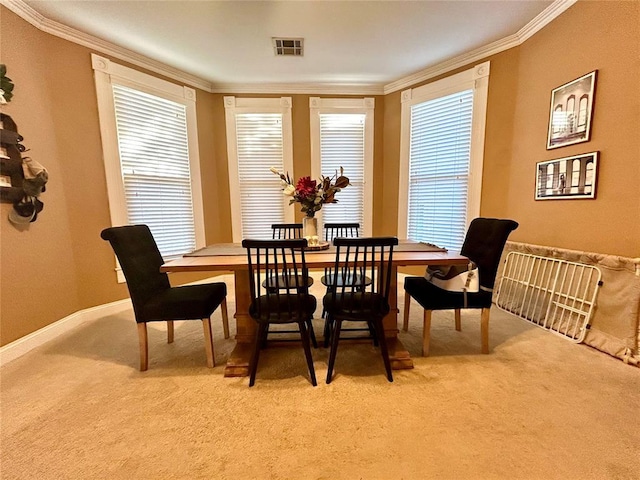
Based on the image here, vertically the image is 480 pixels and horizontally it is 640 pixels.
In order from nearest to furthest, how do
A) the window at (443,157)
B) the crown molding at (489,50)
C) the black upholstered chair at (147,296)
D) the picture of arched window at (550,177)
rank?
the black upholstered chair at (147,296)
the crown molding at (489,50)
the picture of arched window at (550,177)
the window at (443,157)

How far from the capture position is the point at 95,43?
2670mm

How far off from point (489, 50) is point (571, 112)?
1.23 meters

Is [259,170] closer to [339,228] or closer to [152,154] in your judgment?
[152,154]

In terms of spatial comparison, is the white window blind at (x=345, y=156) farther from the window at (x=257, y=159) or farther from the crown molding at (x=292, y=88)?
the window at (x=257, y=159)

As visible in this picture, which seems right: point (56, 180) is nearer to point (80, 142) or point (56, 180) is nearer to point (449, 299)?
point (80, 142)

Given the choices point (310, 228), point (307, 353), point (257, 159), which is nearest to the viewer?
point (307, 353)

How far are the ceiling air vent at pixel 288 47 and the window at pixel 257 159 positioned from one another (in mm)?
860

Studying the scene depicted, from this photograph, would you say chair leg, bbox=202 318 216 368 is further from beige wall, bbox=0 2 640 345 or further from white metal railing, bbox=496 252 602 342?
white metal railing, bbox=496 252 602 342

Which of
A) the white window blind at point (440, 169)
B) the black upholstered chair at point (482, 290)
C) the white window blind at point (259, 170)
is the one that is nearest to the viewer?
the black upholstered chair at point (482, 290)

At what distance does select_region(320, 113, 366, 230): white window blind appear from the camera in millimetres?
4008

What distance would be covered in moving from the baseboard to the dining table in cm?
144

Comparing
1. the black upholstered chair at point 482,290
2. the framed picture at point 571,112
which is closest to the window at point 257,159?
the black upholstered chair at point 482,290

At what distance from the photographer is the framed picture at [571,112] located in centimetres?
214

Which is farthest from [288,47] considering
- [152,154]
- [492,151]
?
[492,151]
